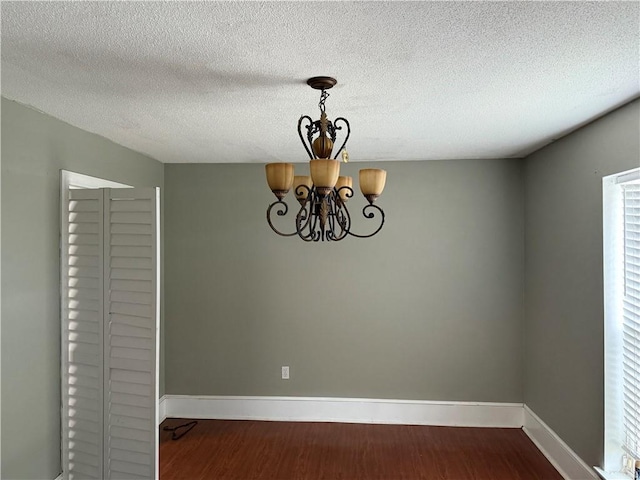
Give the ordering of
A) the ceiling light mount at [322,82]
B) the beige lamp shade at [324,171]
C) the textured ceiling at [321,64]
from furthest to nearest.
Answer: the ceiling light mount at [322,82] < the beige lamp shade at [324,171] < the textured ceiling at [321,64]

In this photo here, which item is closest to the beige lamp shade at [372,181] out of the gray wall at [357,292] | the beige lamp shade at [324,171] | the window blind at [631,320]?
the beige lamp shade at [324,171]

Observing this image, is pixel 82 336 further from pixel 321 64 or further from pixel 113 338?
pixel 321 64

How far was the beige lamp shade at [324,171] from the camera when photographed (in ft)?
6.40

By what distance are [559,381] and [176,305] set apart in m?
3.35

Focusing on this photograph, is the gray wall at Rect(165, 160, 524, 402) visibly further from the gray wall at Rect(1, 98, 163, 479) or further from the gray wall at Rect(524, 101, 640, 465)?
the gray wall at Rect(1, 98, 163, 479)

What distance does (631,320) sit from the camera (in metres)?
2.67

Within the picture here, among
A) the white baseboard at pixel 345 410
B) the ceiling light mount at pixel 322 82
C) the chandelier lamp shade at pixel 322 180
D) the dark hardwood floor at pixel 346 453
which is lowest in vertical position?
the dark hardwood floor at pixel 346 453

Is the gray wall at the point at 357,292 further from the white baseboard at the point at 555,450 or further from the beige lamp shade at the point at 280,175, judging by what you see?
the beige lamp shade at the point at 280,175

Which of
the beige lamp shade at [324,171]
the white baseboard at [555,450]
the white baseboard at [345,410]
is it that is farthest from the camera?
the white baseboard at [345,410]

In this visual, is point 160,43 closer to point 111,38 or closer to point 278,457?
point 111,38

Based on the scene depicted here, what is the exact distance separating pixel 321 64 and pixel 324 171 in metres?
0.44

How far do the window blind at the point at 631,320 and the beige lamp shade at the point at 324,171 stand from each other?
5.96 ft

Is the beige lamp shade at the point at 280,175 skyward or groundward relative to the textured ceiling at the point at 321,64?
groundward

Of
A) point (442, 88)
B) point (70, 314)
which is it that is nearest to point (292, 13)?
point (442, 88)
